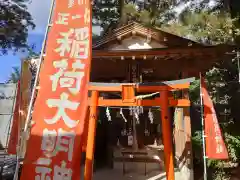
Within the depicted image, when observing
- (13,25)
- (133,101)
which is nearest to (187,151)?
(133,101)

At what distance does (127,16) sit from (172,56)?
797cm

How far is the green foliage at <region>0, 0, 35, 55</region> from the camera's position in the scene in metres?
15.7

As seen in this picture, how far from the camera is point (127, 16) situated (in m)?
16.3

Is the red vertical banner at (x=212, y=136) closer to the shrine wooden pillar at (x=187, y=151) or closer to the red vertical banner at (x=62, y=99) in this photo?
the shrine wooden pillar at (x=187, y=151)

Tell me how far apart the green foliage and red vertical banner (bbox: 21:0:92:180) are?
499 inches

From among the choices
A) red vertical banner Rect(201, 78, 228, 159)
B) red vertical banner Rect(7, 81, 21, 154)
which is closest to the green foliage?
red vertical banner Rect(7, 81, 21, 154)

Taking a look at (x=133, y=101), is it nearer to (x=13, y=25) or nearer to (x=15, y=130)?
(x=15, y=130)

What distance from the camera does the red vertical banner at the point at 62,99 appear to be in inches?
143

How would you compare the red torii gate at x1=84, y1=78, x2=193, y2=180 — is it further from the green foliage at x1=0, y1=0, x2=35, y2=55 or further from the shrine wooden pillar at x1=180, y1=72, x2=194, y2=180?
the green foliage at x1=0, y1=0, x2=35, y2=55

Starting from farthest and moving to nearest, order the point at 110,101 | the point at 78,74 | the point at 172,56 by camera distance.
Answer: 1. the point at 172,56
2. the point at 110,101
3. the point at 78,74

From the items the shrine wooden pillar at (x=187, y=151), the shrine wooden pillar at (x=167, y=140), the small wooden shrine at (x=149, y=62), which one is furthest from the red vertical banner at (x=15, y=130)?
the shrine wooden pillar at (x=187, y=151)

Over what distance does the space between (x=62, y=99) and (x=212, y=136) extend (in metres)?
5.05

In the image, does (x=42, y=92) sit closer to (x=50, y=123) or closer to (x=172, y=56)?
(x=50, y=123)

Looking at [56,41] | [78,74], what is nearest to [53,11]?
[56,41]
